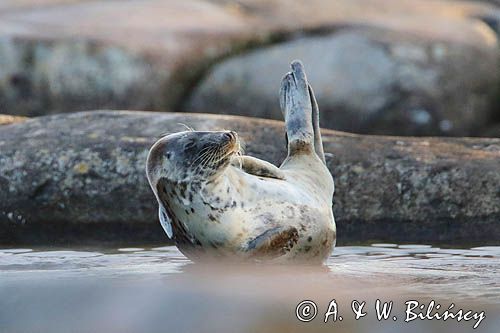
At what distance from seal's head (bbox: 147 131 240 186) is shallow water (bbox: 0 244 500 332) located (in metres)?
0.32

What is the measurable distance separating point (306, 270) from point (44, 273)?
0.88 meters

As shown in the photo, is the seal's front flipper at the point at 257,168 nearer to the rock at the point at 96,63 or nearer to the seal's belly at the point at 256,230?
the seal's belly at the point at 256,230

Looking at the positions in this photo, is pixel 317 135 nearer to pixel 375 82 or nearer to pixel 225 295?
pixel 225 295

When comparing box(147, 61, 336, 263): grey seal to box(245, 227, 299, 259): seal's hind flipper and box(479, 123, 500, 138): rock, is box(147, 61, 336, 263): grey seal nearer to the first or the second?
box(245, 227, 299, 259): seal's hind flipper

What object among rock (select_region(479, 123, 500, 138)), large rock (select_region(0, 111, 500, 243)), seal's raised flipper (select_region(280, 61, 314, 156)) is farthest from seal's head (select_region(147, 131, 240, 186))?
rock (select_region(479, 123, 500, 138))

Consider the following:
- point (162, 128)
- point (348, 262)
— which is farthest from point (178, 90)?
point (348, 262)

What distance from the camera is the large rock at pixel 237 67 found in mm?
11453

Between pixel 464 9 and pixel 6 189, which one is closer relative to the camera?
pixel 6 189

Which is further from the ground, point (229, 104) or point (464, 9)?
point (464, 9)

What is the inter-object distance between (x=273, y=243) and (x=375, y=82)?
6.93 metres

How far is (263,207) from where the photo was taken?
186 inches

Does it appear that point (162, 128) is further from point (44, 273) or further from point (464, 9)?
point (464, 9)

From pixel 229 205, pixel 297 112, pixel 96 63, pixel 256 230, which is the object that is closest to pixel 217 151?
pixel 229 205

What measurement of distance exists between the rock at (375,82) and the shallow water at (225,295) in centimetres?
652
